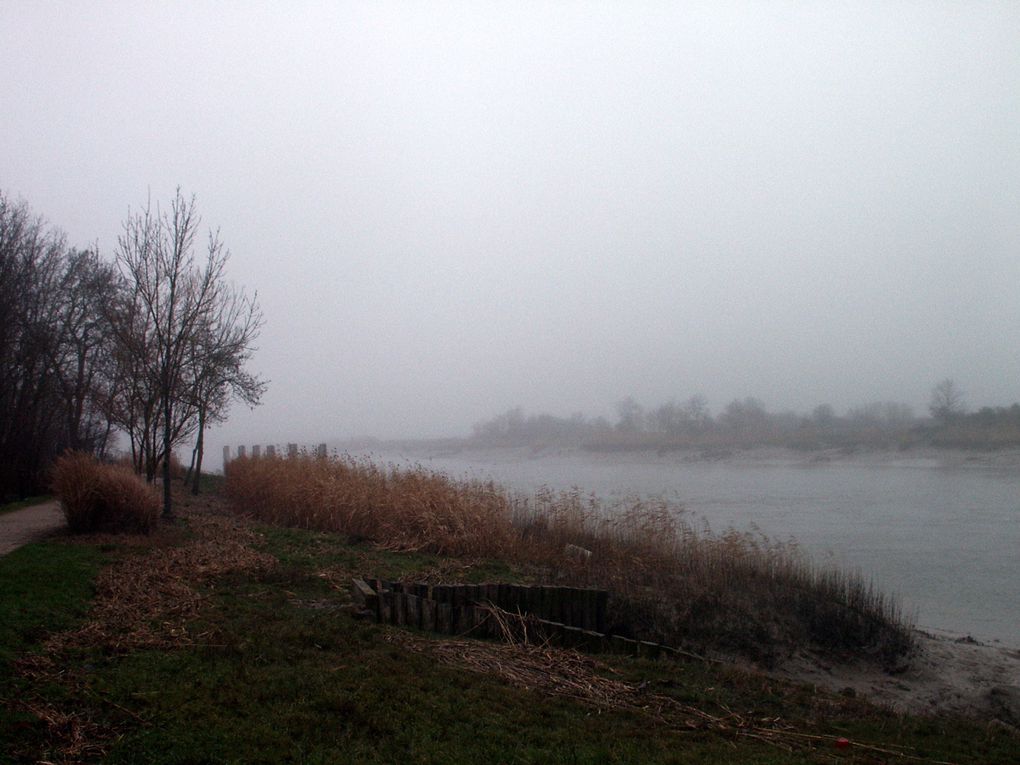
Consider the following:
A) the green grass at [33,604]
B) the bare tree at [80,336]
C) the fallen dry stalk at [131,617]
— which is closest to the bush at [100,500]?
the fallen dry stalk at [131,617]

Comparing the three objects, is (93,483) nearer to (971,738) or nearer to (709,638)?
(709,638)

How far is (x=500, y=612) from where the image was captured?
849 cm

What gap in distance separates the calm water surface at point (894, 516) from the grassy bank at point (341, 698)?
7422 millimetres

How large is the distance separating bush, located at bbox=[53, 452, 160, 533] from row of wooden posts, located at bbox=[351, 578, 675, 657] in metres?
5.65

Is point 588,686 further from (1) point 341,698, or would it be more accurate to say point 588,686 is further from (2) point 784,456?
(2) point 784,456

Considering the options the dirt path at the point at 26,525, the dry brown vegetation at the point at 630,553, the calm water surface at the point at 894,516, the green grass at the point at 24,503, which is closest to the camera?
the dry brown vegetation at the point at 630,553

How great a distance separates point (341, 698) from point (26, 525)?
1085 centimetres

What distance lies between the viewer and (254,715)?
16.5 ft

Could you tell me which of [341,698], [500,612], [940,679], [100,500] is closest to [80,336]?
[100,500]

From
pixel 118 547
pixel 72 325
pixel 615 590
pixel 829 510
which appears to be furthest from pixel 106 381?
pixel 829 510

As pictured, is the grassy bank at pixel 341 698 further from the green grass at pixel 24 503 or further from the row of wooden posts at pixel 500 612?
the green grass at pixel 24 503

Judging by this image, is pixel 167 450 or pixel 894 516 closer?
pixel 167 450

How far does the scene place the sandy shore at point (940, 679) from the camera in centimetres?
838

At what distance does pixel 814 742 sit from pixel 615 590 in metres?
5.08
